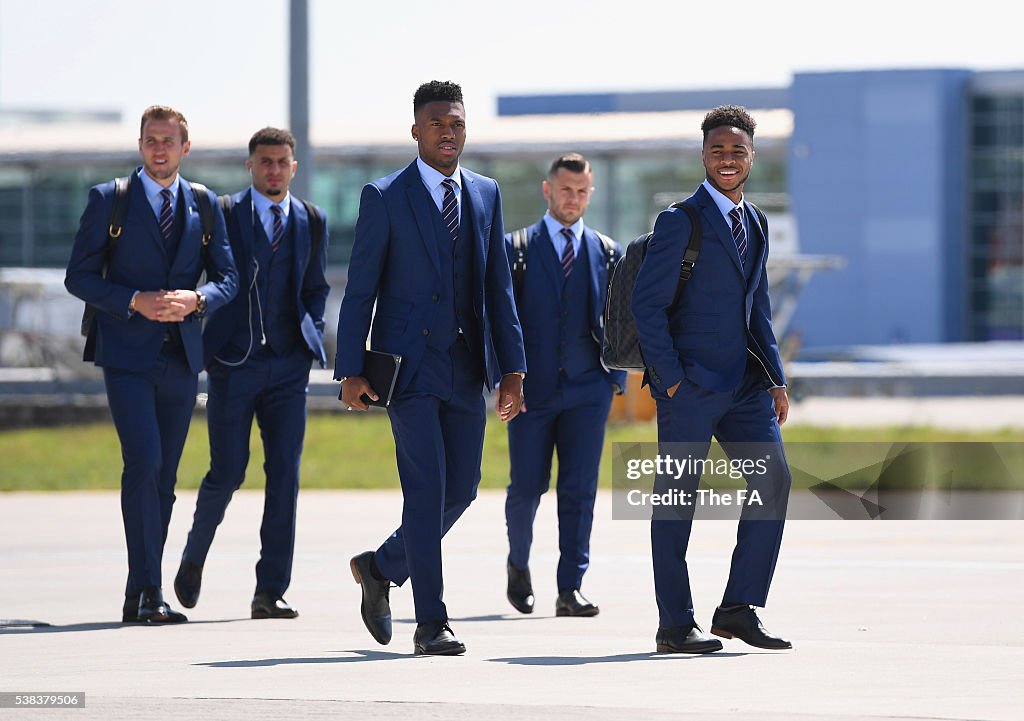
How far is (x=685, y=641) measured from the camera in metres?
6.77

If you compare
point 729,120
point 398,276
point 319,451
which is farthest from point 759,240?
point 319,451

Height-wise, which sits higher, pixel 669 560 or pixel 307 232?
pixel 307 232

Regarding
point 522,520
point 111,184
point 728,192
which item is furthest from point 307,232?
point 728,192

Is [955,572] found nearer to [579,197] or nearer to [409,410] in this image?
[579,197]

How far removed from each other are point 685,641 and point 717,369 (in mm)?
1002

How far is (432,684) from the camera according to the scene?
5973 millimetres

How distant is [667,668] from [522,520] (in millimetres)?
2548

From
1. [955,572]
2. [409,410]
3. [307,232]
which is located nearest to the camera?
[409,410]

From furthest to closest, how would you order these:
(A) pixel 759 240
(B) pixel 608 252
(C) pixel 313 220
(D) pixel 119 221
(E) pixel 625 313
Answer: (B) pixel 608 252 < (C) pixel 313 220 < (D) pixel 119 221 < (E) pixel 625 313 < (A) pixel 759 240

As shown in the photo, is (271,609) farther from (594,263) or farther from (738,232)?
(738,232)

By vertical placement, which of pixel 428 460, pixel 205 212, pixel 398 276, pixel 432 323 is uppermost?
pixel 205 212

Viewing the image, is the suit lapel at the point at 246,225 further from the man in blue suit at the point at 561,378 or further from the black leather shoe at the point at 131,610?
the black leather shoe at the point at 131,610

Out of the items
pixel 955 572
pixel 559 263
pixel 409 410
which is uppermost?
pixel 559 263

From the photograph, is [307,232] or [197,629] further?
[307,232]
